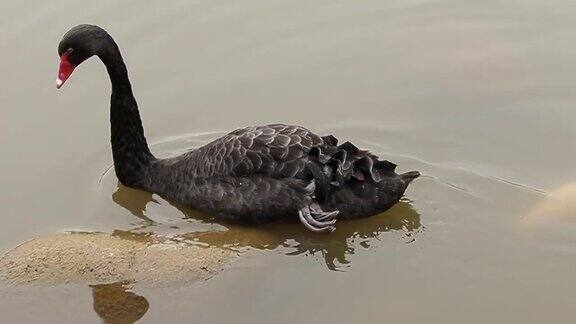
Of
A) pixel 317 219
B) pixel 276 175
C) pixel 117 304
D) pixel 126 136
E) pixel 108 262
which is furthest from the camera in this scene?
pixel 126 136

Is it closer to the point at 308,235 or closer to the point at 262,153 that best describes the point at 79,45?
the point at 262,153

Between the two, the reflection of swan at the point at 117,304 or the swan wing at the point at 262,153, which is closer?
the reflection of swan at the point at 117,304

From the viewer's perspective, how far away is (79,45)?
5.42m

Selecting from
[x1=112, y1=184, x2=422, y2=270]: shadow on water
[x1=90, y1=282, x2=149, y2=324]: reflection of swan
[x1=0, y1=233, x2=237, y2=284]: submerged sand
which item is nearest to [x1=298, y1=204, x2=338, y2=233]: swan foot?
→ [x1=112, y1=184, x2=422, y2=270]: shadow on water

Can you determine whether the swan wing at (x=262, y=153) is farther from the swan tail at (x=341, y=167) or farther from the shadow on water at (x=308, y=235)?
the shadow on water at (x=308, y=235)

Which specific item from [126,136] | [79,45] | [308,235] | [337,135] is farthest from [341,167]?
[79,45]

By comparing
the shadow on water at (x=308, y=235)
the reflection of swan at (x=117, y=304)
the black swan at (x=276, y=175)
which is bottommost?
the reflection of swan at (x=117, y=304)

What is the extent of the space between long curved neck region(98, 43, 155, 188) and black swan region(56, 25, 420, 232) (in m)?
0.14

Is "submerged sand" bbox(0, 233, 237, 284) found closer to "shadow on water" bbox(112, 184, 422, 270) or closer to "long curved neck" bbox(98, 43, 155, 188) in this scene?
"shadow on water" bbox(112, 184, 422, 270)

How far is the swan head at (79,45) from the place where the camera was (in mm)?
5398

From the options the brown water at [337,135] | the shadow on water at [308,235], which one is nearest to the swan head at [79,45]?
the brown water at [337,135]

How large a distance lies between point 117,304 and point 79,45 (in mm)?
1680

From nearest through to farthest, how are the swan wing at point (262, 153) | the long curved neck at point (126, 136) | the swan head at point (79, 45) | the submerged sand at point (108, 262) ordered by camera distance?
the submerged sand at point (108, 262) < the swan wing at point (262, 153) < the swan head at point (79, 45) < the long curved neck at point (126, 136)

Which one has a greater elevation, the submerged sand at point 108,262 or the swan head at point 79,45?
the swan head at point 79,45
